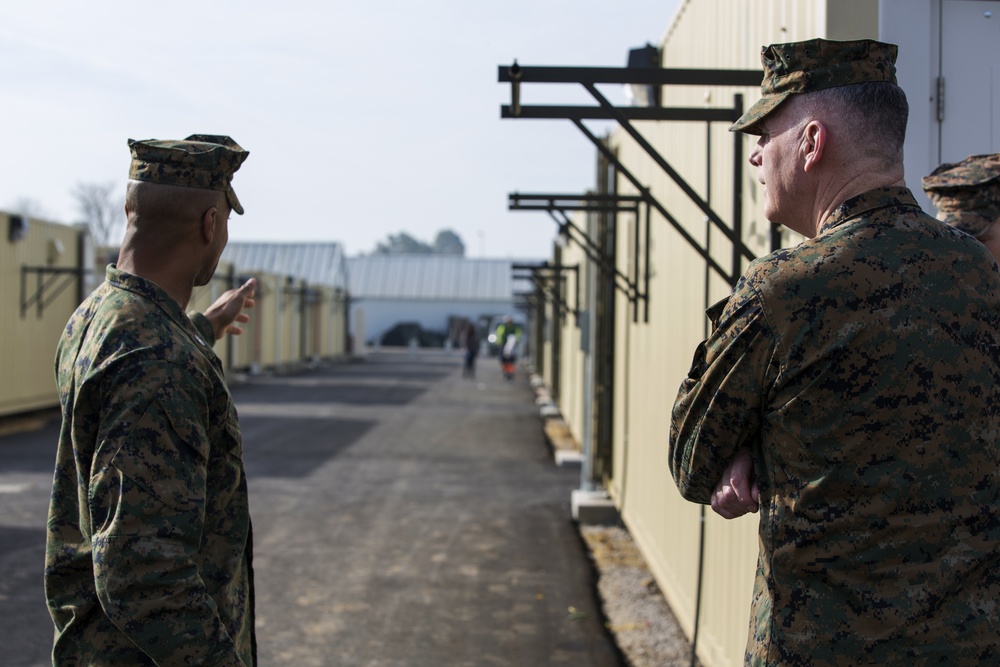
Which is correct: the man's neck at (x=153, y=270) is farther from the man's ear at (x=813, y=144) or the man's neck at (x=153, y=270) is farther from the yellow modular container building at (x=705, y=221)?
the yellow modular container building at (x=705, y=221)

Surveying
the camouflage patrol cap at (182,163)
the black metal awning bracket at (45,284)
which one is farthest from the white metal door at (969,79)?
the black metal awning bracket at (45,284)

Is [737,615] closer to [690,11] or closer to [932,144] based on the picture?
[932,144]

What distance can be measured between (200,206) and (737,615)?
3.28 metres

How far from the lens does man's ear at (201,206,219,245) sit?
2457 mm

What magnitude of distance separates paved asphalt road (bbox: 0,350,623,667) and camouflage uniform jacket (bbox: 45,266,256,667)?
3.35 meters

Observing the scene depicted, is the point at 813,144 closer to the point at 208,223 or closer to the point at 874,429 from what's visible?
the point at 874,429

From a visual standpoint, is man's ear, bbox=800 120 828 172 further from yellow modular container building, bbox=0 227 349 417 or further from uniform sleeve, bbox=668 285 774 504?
yellow modular container building, bbox=0 227 349 417

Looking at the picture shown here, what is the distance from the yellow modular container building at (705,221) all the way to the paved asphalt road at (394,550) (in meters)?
0.71

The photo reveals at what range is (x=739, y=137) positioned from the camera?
460cm

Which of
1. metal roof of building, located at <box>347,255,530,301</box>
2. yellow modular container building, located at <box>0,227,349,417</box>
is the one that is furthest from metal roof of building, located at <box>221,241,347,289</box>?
yellow modular container building, located at <box>0,227,349,417</box>

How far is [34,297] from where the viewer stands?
17719 mm

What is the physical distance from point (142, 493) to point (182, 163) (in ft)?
2.63

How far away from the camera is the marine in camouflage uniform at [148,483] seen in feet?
6.81

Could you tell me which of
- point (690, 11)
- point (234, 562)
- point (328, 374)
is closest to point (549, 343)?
point (328, 374)
